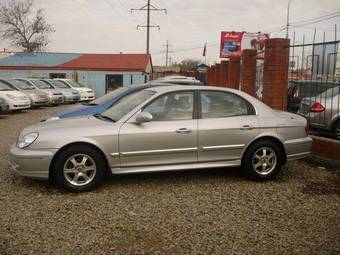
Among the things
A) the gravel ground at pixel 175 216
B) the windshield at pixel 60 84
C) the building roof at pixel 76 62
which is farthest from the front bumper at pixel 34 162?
the building roof at pixel 76 62

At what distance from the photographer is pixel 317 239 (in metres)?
4.17

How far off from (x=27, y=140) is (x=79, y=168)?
80cm

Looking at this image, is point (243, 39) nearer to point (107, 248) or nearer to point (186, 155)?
point (186, 155)

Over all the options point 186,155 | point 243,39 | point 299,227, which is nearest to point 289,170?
point 186,155

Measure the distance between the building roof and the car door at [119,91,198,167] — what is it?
31547mm

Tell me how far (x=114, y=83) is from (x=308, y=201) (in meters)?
33.0

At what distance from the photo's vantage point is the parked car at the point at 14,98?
1672 centimetres

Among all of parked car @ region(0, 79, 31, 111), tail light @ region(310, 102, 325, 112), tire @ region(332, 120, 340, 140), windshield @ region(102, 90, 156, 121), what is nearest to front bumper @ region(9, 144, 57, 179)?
windshield @ region(102, 90, 156, 121)

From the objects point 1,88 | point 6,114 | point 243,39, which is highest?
point 243,39

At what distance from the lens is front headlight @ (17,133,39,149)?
18.1 feet

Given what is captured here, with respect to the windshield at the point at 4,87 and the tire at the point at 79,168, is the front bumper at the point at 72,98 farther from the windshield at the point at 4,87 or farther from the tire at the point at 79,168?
the tire at the point at 79,168

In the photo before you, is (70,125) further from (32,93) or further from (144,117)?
(32,93)

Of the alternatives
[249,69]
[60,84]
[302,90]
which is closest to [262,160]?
[302,90]

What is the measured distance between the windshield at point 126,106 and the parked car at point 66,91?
17.6m
